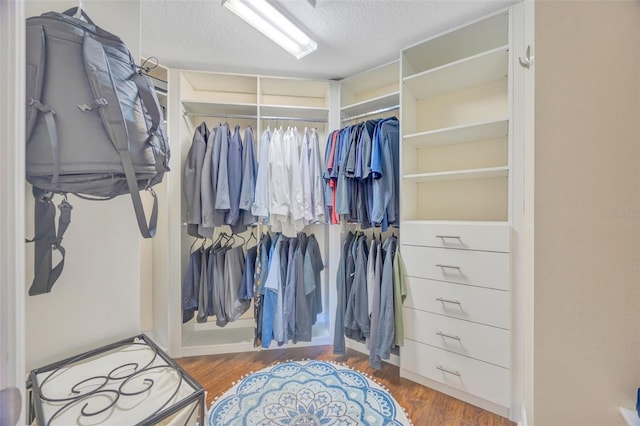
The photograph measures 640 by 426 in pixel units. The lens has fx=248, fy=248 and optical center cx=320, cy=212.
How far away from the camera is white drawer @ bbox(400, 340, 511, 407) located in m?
1.30

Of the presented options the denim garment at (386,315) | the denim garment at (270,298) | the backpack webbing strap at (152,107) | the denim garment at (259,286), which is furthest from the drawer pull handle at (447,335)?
the backpack webbing strap at (152,107)

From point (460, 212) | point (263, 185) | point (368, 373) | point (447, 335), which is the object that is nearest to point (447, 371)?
point (447, 335)

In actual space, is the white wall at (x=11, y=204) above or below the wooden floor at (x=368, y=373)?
above

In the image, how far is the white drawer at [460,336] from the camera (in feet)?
4.28

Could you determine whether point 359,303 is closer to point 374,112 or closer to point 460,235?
point 460,235

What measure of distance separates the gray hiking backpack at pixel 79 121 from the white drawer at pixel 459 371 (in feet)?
5.35

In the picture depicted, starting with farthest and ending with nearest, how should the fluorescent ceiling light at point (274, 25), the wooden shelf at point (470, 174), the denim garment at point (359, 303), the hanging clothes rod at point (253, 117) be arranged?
the hanging clothes rod at point (253, 117), the denim garment at point (359, 303), the wooden shelf at point (470, 174), the fluorescent ceiling light at point (274, 25)

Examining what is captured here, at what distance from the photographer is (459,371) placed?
1408 mm

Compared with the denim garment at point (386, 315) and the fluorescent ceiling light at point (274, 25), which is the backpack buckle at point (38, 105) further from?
the denim garment at point (386, 315)
